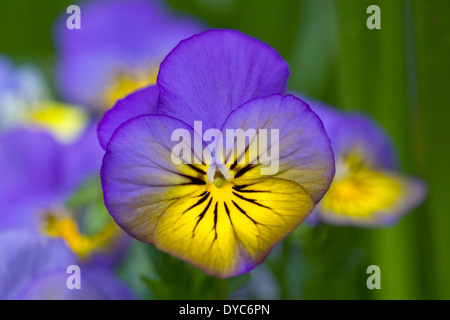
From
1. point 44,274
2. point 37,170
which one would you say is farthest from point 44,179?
point 44,274

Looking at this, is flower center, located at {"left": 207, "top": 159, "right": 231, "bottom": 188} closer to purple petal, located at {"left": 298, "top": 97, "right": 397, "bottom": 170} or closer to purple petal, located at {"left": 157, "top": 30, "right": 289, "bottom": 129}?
purple petal, located at {"left": 157, "top": 30, "right": 289, "bottom": 129}

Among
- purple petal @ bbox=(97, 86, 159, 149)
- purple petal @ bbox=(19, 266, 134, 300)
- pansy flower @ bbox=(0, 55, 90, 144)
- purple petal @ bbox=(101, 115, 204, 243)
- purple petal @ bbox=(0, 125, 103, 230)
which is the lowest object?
purple petal @ bbox=(19, 266, 134, 300)

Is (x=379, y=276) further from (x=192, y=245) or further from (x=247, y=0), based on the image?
(x=247, y=0)

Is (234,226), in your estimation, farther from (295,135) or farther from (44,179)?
(44,179)

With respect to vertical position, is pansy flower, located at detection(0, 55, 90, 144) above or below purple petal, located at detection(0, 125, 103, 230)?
above

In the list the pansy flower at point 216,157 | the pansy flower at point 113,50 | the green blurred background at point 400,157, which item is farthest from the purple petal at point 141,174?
the pansy flower at point 113,50

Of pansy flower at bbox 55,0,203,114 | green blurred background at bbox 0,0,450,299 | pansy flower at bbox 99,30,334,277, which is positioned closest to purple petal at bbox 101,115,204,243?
pansy flower at bbox 99,30,334,277

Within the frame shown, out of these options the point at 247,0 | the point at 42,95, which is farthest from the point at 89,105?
the point at 247,0
